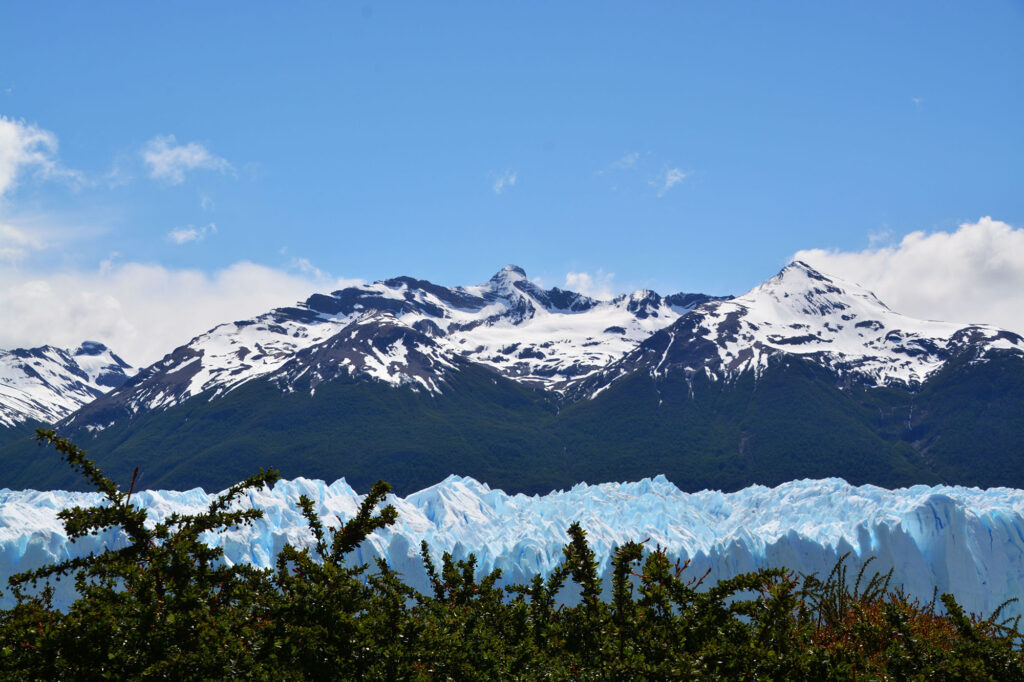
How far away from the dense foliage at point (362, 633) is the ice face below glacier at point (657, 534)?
5040cm

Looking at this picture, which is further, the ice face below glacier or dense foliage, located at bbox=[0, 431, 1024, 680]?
the ice face below glacier

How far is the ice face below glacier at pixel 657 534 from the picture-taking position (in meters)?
68.1

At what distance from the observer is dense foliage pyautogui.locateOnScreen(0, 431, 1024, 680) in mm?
8469

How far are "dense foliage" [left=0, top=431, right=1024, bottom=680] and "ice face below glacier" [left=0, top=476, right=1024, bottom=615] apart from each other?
5040cm

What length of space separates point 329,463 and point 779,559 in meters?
142

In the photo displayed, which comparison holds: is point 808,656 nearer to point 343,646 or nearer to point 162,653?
point 343,646

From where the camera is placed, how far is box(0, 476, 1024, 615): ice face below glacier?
6806 cm

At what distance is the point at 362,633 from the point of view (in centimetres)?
914

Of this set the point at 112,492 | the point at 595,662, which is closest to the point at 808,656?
the point at 595,662

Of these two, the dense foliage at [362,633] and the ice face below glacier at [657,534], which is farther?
the ice face below glacier at [657,534]

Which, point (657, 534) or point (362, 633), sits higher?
point (362, 633)

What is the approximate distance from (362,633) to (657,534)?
69597 millimetres

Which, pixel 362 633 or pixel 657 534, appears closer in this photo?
pixel 362 633

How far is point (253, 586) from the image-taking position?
471 inches
